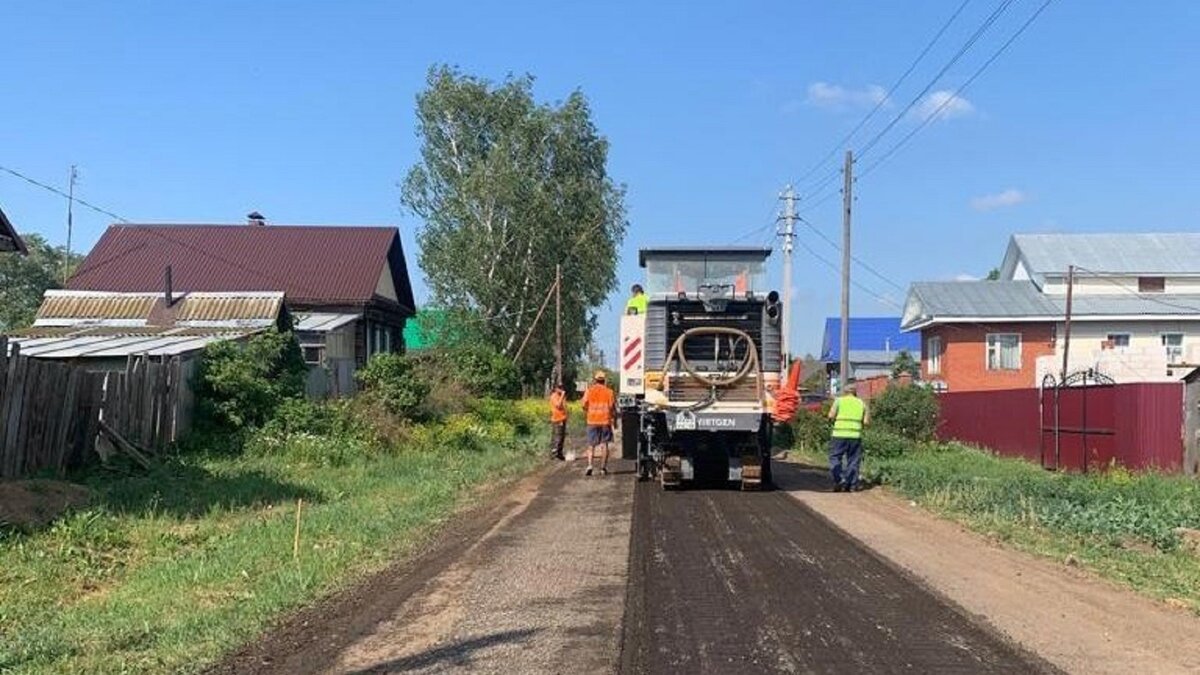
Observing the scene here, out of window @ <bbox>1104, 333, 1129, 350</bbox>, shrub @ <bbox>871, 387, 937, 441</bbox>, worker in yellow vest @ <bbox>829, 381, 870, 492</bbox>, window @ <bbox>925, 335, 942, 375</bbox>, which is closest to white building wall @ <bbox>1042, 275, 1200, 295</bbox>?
window @ <bbox>1104, 333, 1129, 350</bbox>

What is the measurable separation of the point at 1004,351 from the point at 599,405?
2869 centimetres

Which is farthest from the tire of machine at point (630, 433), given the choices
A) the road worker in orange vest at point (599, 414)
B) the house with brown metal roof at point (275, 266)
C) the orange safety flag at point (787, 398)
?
the house with brown metal roof at point (275, 266)

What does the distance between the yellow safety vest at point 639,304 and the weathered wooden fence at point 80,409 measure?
7.97 metres

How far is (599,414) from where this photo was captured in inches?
757

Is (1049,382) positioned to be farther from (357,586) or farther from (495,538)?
(357,586)

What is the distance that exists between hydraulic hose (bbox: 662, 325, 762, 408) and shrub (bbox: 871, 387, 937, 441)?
11.5 meters

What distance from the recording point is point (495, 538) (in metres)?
11.2

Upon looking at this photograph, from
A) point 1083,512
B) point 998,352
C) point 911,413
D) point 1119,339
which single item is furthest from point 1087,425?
point 1119,339

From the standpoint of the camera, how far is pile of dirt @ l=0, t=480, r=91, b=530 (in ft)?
35.0

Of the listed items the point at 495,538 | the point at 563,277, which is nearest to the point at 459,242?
the point at 563,277

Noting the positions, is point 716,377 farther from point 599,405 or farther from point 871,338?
point 871,338

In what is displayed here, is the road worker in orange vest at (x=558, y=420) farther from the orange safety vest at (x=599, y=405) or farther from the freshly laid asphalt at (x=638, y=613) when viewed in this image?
the freshly laid asphalt at (x=638, y=613)

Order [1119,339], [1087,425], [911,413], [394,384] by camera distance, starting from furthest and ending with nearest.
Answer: [1119,339]
[911,413]
[394,384]
[1087,425]

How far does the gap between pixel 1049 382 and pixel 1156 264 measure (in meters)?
25.4
